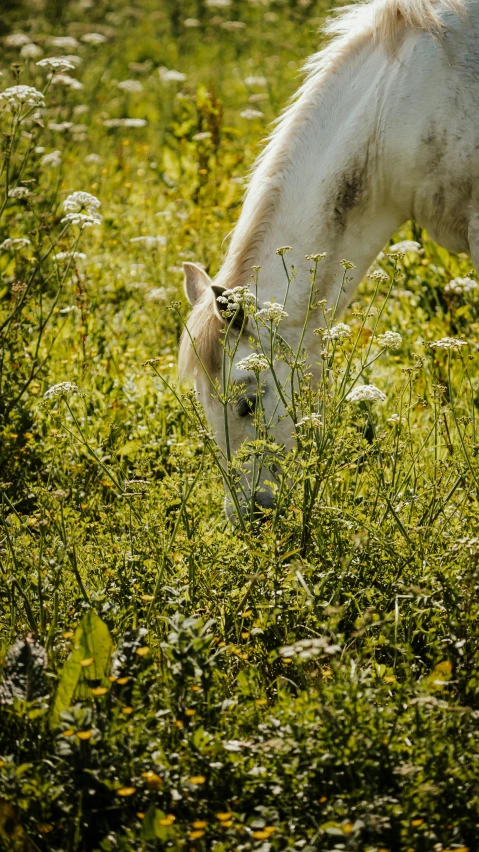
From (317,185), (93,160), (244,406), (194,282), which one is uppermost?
(93,160)

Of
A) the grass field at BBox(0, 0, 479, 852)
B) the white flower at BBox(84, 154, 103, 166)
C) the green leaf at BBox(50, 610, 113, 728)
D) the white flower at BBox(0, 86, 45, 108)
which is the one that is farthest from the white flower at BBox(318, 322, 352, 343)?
the white flower at BBox(84, 154, 103, 166)

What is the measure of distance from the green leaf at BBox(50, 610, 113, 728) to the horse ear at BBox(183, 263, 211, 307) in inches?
63.9

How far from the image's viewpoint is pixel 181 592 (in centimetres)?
268

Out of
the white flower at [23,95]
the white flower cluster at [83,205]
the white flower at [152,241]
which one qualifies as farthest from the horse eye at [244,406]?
the white flower at [152,241]

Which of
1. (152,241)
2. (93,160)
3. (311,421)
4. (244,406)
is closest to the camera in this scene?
(311,421)

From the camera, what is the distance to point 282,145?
346 centimetres

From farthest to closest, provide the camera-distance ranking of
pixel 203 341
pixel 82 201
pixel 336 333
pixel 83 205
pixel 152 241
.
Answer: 1. pixel 152 241
2. pixel 83 205
3. pixel 82 201
4. pixel 203 341
5. pixel 336 333

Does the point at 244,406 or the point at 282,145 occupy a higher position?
the point at 282,145

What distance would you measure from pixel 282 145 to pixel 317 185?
0.77ft

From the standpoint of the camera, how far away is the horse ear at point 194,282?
355 centimetres

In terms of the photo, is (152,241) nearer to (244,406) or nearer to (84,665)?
(244,406)

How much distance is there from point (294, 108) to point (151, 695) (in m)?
2.42

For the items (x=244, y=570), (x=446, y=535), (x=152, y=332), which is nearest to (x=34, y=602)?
(x=244, y=570)

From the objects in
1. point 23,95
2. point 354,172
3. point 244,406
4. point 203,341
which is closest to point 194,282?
point 203,341
